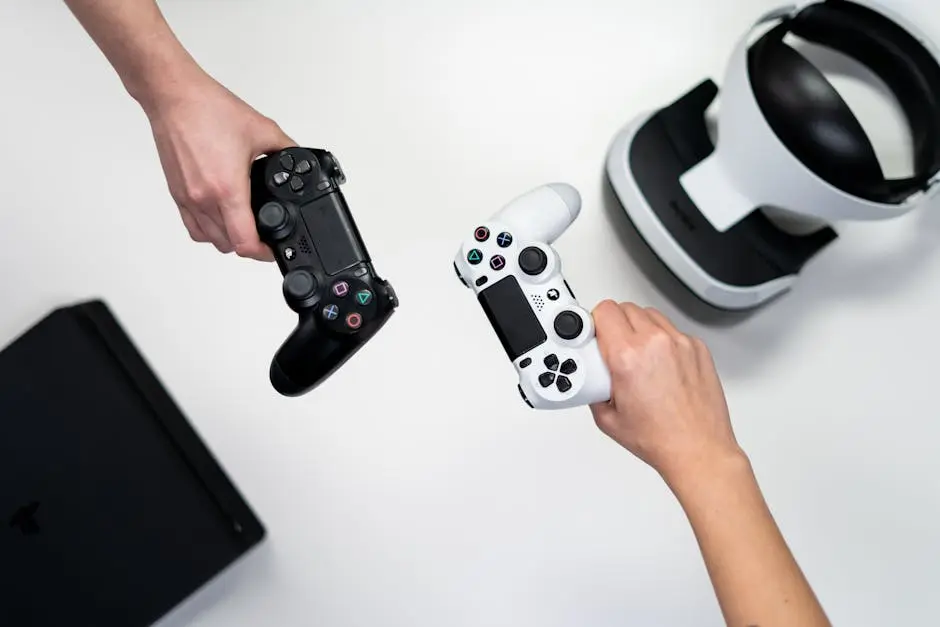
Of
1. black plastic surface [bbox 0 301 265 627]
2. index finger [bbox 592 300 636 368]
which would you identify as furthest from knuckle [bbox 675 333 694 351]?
black plastic surface [bbox 0 301 265 627]

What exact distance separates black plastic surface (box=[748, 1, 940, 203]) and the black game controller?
0.41 m

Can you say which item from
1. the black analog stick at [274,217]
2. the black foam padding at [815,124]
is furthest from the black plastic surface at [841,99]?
the black analog stick at [274,217]

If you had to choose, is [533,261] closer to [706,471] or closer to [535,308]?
[535,308]

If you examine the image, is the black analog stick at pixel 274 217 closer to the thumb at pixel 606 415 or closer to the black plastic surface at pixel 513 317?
the black plastic surface at pixel 513 317

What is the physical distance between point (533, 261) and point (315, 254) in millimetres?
153

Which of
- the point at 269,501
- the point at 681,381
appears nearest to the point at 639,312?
the point at 681,381

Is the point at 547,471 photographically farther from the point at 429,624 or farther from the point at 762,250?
the point at 762,250

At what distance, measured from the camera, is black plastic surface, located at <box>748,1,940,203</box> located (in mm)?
710

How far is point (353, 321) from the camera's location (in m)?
0.54

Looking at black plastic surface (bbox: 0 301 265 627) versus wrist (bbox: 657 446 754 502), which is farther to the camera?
black plastic surface (bbox: 0 301 265 627)

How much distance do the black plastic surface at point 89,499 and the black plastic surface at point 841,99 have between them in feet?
2.05

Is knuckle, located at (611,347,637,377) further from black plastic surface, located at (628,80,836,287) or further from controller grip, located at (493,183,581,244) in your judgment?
black plastic surface, located at (628,80,836,287)

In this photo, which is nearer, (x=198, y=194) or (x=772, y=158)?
(x=198, y=194)

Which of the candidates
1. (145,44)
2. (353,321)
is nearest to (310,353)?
(353,321)
